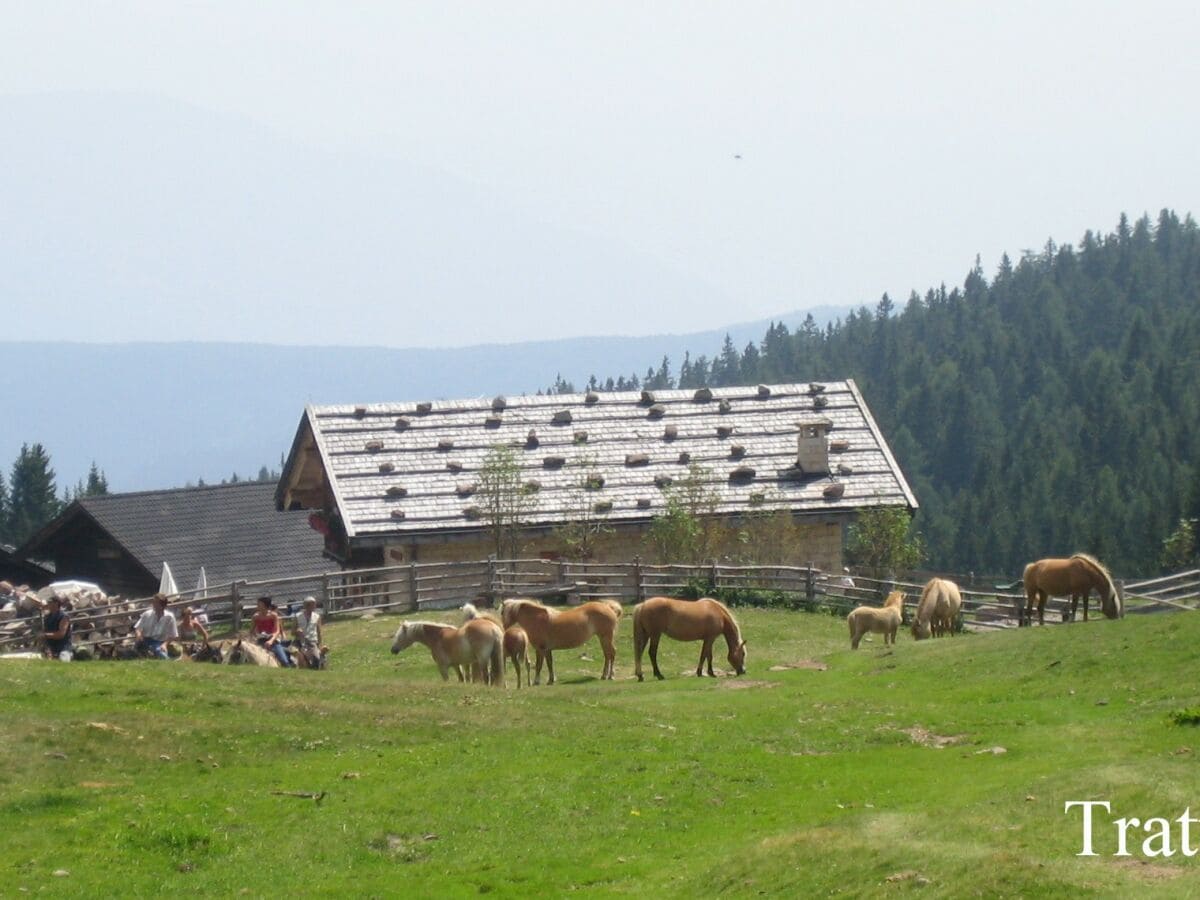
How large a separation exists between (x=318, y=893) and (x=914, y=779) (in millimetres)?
6706

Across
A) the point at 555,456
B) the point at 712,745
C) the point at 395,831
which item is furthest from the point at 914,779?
the point at 555,456

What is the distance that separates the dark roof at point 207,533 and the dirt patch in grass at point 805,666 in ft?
92.6

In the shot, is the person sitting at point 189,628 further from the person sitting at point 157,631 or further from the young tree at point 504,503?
the young tree at point 504,503

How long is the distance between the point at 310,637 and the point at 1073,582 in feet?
47.6

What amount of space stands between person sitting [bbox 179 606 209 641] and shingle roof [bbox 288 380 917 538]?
517 inches

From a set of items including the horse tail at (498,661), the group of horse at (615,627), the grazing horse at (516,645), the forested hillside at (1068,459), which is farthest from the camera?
the forested hillside at (1068,459)

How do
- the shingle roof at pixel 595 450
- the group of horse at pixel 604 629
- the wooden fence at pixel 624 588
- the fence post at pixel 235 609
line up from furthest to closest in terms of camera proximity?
the shingle roof at pixel 595 450
the wooden fence at pixel 624 588
the fence post at pixel 235 609
the group of horse at pixel 604 629

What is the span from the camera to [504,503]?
155 ft

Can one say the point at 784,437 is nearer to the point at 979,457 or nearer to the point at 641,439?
the point at 641,439

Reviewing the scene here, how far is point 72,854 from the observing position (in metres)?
17.2

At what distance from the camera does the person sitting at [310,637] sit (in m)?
31.0

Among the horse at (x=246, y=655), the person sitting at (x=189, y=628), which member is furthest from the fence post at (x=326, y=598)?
the horse at (x=246, y=655)

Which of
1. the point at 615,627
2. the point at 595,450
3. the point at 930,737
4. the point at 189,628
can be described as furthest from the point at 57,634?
the point at 595,450

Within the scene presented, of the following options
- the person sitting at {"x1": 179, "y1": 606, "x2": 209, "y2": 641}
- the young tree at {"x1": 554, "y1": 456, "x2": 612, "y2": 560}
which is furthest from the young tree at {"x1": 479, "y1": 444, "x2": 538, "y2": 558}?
the person sitting at {"x1": 179, "y1": 606, "x2": 209, "y2": 641}
